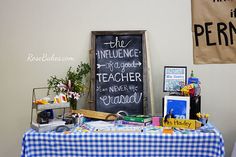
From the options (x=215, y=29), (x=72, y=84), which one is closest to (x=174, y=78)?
(x=215, y=29)

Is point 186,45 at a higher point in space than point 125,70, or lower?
higher

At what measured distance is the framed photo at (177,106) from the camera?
5.89 ft

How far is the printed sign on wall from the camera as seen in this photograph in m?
2.15

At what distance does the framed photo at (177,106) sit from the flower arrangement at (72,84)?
0.65m

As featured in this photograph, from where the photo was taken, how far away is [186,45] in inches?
86.1

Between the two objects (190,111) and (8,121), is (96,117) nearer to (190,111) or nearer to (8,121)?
(190,111)

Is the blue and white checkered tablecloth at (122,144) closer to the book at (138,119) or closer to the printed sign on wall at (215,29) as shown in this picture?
the book at (138,119)

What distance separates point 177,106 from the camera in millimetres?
1820

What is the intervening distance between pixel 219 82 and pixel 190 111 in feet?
1.79

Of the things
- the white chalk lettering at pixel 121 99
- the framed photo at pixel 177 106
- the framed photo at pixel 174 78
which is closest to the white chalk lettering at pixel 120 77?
the white chalk lettering at pixel 121 99

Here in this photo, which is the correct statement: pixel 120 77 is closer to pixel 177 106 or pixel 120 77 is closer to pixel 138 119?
pixel 138 119

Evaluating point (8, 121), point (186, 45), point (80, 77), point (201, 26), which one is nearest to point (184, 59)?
Answer: point (186, 45)

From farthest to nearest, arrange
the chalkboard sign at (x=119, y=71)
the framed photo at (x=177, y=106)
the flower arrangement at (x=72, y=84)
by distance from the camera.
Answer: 1. the chalkboard sign at (x=119, y=71)
2. the flower arrangement at (x=72, y=84)
3. the framed photo at (x=177, y=106)

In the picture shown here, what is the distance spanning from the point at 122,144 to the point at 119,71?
0.69 meters
